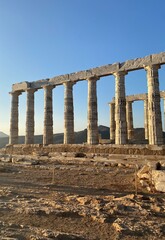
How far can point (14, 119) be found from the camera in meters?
34.6

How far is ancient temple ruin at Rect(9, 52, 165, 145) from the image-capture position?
23891 millimetres

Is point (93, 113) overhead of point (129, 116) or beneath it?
beneath

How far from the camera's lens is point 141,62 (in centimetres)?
2438

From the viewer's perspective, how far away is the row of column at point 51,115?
28.0 m

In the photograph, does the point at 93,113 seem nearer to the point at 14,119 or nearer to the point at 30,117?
the point at 30,117

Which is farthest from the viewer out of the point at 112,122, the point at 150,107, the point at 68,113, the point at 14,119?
the point at 112,122

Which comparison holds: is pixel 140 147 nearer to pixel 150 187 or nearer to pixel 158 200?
pixel 150 187

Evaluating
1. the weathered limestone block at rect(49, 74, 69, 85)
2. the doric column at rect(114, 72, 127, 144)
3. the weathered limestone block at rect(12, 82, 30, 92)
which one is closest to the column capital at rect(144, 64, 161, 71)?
the doric column at rect(114, 72, 127, 144)

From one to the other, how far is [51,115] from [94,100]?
260 inches

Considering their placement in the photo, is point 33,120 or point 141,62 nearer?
point 141,62

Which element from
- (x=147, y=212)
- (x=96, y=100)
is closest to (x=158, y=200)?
(x=147, y=212)

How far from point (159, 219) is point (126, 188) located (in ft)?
15.8

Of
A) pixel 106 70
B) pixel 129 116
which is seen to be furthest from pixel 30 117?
pixel 129 116

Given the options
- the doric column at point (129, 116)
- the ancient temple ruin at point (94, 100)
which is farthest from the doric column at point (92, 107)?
the doric column at point (129, 116)
